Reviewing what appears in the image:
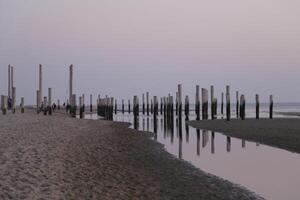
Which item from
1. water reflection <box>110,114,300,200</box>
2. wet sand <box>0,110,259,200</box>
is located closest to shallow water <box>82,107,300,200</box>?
Result: water reflection <box>110,114,300,200</box>

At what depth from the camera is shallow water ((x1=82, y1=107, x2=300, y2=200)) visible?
11.2 meters

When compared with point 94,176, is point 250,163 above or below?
below

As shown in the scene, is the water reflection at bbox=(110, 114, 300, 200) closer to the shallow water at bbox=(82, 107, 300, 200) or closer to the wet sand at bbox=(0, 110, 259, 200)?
the shallow water at bbox=(82, 107, 300, 200)

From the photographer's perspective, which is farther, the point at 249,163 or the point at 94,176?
the point at 249,163

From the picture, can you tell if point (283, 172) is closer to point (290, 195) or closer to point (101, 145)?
point (290, 195)

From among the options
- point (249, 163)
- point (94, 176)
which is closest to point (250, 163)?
point (249, 163)

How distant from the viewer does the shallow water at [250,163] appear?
1123 centimetres

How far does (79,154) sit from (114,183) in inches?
168

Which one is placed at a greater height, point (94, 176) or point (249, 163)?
point (94, 176)

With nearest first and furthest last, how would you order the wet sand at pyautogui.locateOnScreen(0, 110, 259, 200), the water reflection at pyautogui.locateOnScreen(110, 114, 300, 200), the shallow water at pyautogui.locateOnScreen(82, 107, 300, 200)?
1. the wet sand at pyautogui.locateOnScreen(0, 110, 259, 200)
2. the shallow water at pyautogui.locateOnScreen(82, 107, 300, 200)
3. the water reflection at pyautogui.locateOnScreen(110, 114, 300, 200)

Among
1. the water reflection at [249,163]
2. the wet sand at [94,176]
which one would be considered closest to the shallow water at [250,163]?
the water reflection at [249,163]

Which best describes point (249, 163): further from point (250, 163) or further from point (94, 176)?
point (94, 176)

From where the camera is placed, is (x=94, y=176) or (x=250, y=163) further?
(x=250, y=163)

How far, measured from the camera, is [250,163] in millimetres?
15797
